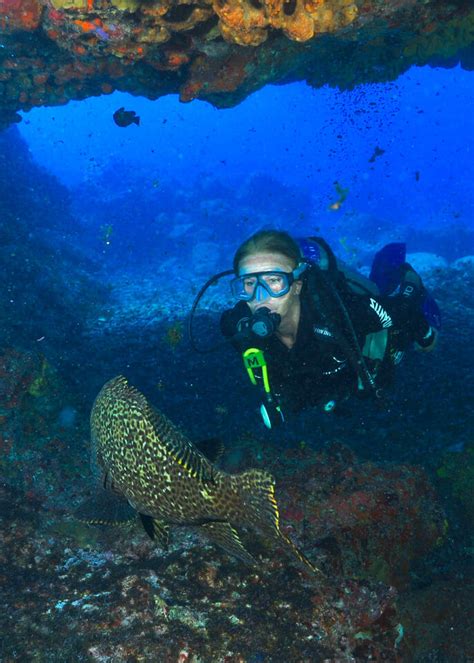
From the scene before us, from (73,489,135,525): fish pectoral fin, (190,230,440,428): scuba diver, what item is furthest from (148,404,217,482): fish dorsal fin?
(190,230,440,428): scuba diver

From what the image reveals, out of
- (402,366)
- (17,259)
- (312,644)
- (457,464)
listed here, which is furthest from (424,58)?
(17,259)

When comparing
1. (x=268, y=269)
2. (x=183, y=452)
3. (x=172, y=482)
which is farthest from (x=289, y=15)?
(x=172, y=482)

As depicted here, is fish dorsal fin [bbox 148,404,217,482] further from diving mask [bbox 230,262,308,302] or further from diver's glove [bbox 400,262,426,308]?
diver's glove [bbox 400,262,426,308]

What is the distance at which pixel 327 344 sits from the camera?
4.90 metres

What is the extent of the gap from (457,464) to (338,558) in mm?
2000

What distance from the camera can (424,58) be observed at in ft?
27.5

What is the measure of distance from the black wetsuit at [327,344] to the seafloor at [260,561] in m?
0.88

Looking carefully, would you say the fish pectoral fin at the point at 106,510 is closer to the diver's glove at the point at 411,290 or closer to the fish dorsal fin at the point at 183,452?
the fish dorsal fin at the point at 183,452

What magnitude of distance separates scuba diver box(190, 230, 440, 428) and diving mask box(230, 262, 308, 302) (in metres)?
0.01

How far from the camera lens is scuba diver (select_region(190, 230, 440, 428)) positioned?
473 cm

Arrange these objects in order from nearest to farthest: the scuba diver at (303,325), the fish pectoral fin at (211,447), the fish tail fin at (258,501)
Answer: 1. the fish tail fin at (258,501)
2. the fish pectoral fin at (211,447)
3. the scuba diver at (303,325)

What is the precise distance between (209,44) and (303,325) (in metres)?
4.97

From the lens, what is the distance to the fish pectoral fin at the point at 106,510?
9.59 feet

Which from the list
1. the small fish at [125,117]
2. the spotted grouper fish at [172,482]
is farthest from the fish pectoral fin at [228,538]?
the small fish at [125,117]
